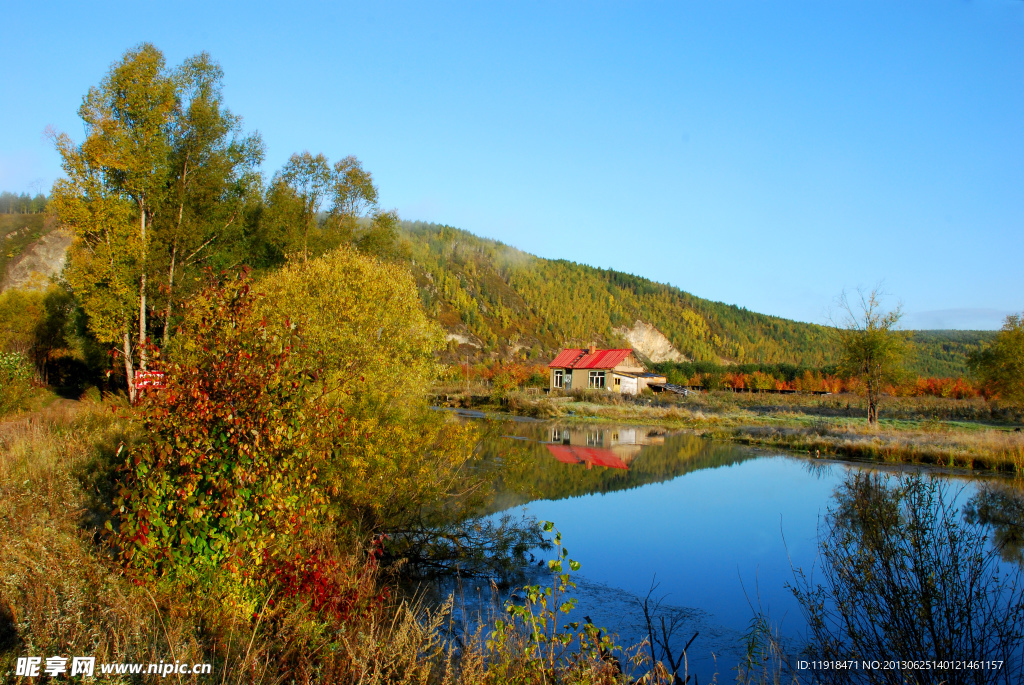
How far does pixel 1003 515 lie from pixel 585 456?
13.3 metres

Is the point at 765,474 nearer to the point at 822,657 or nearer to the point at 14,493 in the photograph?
the point at 822,657

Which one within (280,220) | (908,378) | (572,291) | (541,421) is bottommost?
(541,421)

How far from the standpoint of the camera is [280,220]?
29.2 m

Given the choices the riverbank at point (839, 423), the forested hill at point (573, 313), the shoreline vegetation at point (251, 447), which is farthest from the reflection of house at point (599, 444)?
the forested hill at point (573, 313)

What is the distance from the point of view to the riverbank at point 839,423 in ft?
72.1

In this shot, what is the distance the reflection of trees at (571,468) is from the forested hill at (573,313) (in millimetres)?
82042

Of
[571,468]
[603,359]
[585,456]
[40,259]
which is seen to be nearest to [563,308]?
[603,359]

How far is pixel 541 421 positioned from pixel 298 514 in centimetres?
3321

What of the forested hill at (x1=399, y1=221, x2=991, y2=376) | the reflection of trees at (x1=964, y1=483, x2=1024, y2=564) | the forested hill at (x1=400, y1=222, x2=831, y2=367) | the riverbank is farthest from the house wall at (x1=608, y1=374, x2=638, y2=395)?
the forested hill at (x1=400, y1=222, x2=831, y2=367)

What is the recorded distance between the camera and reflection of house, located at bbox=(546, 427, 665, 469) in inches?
928

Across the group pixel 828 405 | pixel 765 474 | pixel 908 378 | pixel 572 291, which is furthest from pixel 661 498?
pixel 572 291

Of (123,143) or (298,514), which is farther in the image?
(123,143)

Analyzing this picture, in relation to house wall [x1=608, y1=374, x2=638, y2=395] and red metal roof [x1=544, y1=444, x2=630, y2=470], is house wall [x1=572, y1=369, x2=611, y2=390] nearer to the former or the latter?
house wall [x1=608, y1=374, x2=638, y2=395]

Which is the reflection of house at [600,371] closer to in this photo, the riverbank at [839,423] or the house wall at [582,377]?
the house wall at [582,377]
